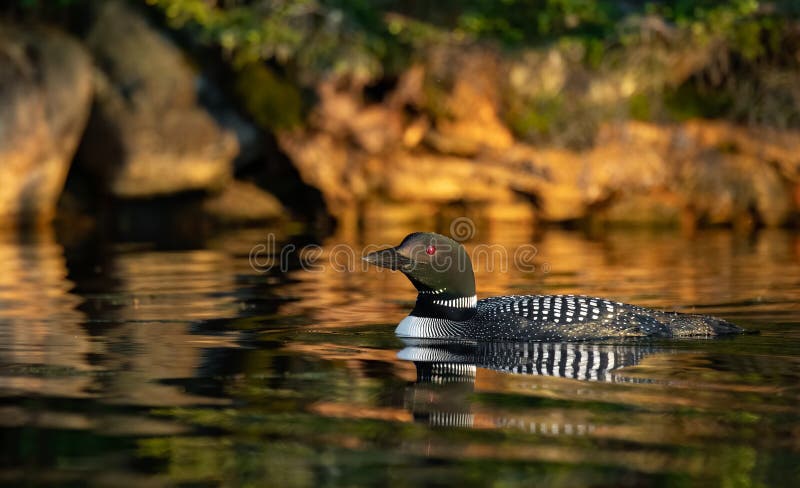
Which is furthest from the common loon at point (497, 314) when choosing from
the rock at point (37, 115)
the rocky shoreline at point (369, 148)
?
the rock at point (37, 115)

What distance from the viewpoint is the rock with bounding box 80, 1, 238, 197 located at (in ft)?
56.0

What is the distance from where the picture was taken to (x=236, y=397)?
16.2ft

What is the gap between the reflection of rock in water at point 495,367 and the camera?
4.50 m

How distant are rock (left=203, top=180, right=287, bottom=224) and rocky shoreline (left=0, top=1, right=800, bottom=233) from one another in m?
0.04

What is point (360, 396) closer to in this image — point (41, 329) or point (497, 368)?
point (497, 368)

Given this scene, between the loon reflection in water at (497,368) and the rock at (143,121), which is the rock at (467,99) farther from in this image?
the loon reflection in water at (497,368)

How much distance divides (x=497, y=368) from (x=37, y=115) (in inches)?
459

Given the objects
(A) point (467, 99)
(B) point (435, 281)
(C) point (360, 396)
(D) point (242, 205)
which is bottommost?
(C) point (360, 396)

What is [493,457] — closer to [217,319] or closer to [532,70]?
[217,319]

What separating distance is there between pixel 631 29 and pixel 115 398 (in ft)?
40.0

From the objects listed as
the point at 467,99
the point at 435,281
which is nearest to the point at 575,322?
the point at 435,281

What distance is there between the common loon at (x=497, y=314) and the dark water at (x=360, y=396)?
143 millimetres

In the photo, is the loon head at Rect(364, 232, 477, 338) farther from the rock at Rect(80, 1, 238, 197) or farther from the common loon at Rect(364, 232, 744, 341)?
the rock at Rect(80, 1, 238, 197)

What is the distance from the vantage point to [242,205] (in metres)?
17.8
